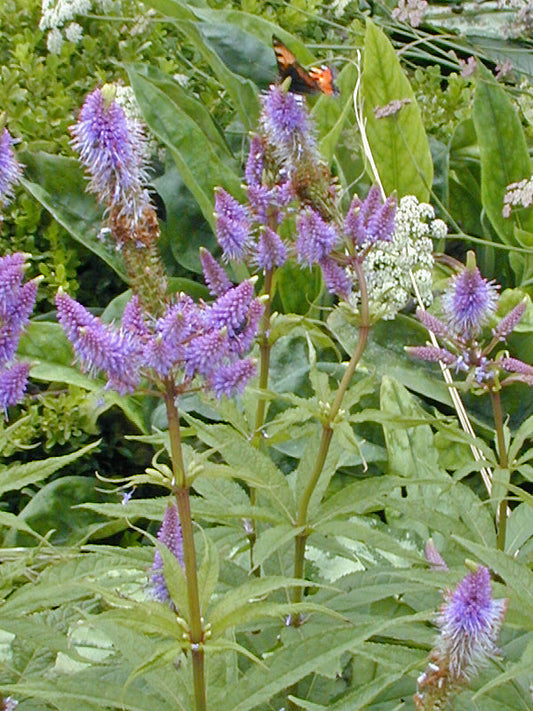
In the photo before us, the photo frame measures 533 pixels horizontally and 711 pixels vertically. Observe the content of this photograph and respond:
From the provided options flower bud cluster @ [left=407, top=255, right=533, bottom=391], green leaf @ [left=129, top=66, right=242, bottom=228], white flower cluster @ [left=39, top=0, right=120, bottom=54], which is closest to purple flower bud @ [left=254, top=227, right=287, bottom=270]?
flower bud cluster @ [left=407, top=255, right=533, bottom=391]

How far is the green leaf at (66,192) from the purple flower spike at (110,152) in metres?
1.70

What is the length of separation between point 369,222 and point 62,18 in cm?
198

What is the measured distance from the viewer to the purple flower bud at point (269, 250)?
1363 millimetres

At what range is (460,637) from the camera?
87cm

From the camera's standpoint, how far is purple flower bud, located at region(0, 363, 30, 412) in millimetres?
992

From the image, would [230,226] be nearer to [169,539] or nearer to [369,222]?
[369,222]

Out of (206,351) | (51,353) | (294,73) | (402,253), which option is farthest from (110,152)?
(51,353)

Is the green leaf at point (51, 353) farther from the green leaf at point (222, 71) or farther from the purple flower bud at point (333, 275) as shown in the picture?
the purple flower bud at point (333, 275)

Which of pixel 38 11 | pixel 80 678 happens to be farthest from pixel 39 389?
pixel 80 678

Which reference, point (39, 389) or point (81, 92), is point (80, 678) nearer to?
point (39, 389)

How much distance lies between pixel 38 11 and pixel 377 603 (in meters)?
2.56

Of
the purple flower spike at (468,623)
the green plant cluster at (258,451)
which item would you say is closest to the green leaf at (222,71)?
the green plant cluster at (258,451)

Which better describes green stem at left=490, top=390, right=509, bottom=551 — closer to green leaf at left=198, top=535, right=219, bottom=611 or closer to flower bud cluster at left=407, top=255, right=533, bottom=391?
flower bud cluster at left=407, top=255, right=533, bottom=391

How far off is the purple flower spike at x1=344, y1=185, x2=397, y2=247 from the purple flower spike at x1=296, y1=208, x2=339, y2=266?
0.02 metres
